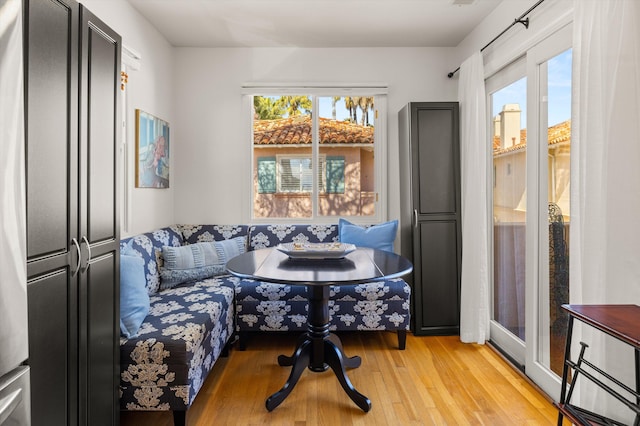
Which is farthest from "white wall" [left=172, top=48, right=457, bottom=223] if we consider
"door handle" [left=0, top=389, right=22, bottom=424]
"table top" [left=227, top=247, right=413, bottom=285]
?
"door handle" [left=0, top=389, right=22, bottom=424]

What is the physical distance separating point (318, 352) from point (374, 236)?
1235 millimetres

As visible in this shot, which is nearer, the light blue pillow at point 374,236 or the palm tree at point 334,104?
the light blue pillow at point 374,236

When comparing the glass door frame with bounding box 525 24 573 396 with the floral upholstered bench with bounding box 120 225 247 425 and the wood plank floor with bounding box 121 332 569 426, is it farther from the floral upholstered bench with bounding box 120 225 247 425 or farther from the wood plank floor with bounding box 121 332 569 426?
the floral upholstered bench with bounding box 120 225 247 425

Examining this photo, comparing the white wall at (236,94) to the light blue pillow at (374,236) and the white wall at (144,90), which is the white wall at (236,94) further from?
the light blue pillow at (374,236)

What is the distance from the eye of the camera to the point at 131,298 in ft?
6.68

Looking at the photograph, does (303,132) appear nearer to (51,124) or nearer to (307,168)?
(307,168)

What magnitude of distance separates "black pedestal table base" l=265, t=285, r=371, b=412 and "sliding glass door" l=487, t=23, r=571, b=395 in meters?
1.24

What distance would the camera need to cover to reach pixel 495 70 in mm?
2967

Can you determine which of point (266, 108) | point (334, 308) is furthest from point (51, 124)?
point (266, 108)

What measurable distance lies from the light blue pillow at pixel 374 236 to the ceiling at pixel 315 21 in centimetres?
168

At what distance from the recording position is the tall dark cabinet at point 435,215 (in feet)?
11.0

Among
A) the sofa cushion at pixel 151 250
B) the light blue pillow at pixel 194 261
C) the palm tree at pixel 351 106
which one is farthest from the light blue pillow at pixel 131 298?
the palm tree at pixel 351 106

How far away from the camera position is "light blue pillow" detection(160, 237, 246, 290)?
293cm

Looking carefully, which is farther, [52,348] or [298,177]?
[298,177]
